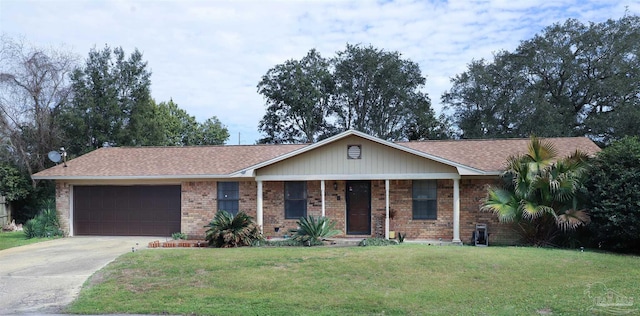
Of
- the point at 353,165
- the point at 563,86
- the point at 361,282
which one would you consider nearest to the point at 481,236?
the point at 353,165

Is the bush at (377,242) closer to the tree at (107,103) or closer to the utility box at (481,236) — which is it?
the utility box at (481,236)

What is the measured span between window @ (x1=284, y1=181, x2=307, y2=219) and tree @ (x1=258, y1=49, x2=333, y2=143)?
21.5 m

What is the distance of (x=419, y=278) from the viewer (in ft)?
31.8

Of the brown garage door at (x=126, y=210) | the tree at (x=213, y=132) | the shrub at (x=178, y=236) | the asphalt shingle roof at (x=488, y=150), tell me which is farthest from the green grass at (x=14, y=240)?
the tree at (x=213, y=132)

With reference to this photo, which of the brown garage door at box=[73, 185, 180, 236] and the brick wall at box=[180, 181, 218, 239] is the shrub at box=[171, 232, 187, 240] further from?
the brown garage door at box=[73, 185, 180, 236]

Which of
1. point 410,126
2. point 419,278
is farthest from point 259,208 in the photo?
point 410,126

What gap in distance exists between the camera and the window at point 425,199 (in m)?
15.8

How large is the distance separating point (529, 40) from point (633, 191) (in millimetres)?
24090

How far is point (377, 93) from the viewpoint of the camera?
1537 inches

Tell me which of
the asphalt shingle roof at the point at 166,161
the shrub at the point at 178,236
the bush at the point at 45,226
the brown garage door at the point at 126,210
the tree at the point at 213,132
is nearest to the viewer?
the shrub at the point at 178,236

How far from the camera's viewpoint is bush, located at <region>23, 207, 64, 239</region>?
1745 centimetres

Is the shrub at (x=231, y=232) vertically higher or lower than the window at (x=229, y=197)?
lower

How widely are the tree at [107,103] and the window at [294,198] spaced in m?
18.1

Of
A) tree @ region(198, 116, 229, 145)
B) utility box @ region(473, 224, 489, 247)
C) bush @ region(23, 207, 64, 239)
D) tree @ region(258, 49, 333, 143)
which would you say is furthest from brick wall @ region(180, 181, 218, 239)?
tree @ region(198, 116, 229, 145)
